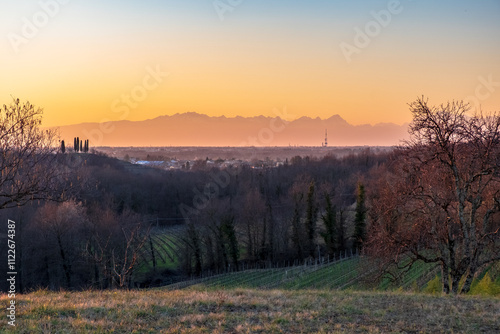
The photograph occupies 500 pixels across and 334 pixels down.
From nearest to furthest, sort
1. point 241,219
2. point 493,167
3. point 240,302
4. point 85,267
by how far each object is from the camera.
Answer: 1. point 240,302
2. point 493,167
3. point 85,267
4. point 241,219

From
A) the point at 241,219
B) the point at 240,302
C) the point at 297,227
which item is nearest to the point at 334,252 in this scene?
the point at 297,227

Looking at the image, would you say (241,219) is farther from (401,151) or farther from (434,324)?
(434,324)

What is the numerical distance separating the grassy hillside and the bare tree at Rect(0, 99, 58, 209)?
2.74 meters

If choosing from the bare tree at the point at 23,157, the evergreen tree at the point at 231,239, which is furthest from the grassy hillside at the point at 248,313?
the evergreen tree at the point at 231,239

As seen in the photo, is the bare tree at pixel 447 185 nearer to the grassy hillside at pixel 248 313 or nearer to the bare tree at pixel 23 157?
the grassy hillside at pixel 248 313

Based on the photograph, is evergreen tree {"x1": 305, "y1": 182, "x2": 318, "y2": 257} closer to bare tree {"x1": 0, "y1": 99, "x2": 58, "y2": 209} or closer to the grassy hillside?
the grassy hillside

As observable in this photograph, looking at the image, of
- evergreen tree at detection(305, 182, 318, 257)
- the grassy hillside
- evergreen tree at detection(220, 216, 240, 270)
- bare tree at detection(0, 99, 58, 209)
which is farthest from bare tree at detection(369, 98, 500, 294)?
evergreen tree at detection(305, 182, 318, 257)

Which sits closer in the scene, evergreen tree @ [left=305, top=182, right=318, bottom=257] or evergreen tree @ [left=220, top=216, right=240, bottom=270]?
evergreen tree @ [left=220, top=216, right=240, bottom=270]

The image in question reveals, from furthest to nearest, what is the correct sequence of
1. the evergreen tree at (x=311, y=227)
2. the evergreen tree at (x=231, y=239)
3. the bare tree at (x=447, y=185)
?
the evergreen tree at (x=311, y=227), the evergreen tree at (x=231, y=239), the bare tree at (x=447, y=185)

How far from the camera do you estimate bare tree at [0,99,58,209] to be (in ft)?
33.6

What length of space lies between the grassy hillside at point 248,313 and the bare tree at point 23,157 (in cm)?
274

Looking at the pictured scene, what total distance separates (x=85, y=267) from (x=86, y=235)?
11.9 feet

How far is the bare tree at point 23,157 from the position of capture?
10.2 m

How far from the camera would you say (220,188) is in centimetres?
9806
